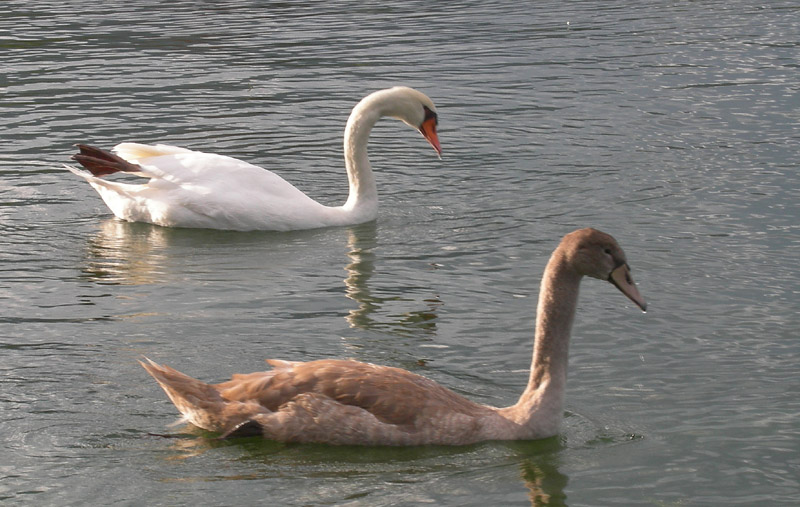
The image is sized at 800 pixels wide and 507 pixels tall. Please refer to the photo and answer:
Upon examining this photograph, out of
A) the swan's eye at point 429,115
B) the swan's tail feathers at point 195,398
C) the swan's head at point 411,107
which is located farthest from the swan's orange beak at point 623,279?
the swan's eye at point 429,115

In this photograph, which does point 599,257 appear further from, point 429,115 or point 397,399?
point 429,115

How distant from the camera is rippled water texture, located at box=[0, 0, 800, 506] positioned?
6781 mm

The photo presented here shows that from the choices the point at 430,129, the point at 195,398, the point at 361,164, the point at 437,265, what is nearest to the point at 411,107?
the point at 430,129

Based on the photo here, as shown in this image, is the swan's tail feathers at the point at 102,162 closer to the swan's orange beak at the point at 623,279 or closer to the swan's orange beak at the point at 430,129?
the swan's orange beak at the point at 430,129

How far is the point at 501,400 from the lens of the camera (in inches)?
302

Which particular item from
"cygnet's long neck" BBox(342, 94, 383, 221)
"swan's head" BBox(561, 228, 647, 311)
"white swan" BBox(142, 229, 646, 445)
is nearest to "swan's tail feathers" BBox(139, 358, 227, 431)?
"white swan" BBox(142, 229, 646, 445)

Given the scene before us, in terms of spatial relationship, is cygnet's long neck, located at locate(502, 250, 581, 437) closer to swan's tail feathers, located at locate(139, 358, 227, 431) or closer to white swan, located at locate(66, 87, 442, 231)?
swan's tail feathers, located at locate(139, 358, 227, 431)

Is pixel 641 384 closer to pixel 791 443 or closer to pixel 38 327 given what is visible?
pixel 791 443

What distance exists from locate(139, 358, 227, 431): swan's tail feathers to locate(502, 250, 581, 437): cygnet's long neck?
1.47 meters

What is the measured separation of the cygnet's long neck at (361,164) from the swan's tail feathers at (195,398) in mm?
4836

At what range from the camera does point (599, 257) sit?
6992 millimetres

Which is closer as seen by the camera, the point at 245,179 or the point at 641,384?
the point at 641,384

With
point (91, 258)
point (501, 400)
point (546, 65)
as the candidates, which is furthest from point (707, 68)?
point (501, 400)

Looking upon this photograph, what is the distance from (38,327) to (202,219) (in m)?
2.88
